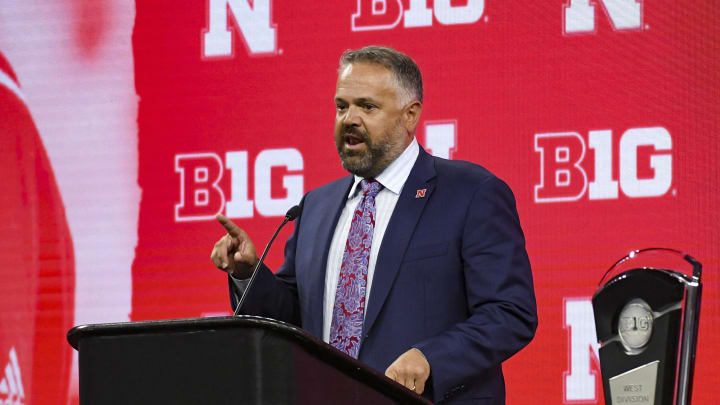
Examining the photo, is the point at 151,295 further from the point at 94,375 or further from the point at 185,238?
the point at 94,375

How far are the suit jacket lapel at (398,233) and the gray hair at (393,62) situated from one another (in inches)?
8.8

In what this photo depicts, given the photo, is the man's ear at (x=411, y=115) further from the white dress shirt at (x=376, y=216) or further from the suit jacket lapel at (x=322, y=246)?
the suit jacket lapel at (x=322, y=246)

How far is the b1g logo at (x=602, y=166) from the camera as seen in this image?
11.7ft

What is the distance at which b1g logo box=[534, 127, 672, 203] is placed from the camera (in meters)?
3.58

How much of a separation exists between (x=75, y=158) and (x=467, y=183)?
205 cm

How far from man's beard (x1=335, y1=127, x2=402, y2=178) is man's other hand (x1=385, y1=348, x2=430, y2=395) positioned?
27.4 inches

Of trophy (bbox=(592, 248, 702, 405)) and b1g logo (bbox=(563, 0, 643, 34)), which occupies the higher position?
b1g logo (bbox=(563, 0, 643, 34))

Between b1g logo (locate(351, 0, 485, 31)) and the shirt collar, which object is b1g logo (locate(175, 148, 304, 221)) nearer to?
b1g logo (locate(351, 0, 485, 31))

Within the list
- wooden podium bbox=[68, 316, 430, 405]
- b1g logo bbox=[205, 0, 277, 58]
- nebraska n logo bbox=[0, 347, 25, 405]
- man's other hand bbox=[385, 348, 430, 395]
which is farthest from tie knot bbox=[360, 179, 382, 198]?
nebraska n logo bbox=[0, 347, 25, 405]

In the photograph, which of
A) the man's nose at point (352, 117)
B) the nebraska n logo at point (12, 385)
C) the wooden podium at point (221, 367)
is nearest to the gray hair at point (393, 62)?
the man's nose at point (352, 117)

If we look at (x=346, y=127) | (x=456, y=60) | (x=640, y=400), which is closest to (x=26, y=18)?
(x=456, y=60)

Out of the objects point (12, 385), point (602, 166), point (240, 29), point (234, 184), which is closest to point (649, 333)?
point (602, 166)

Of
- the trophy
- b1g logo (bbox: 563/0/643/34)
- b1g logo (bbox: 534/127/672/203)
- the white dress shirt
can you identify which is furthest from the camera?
b1g logo (bbox: 563/0/643/34)

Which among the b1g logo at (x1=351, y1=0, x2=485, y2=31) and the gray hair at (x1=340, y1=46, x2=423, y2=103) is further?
the b1g logo at (x1=351, y1=0, x2=485, y2=31)
